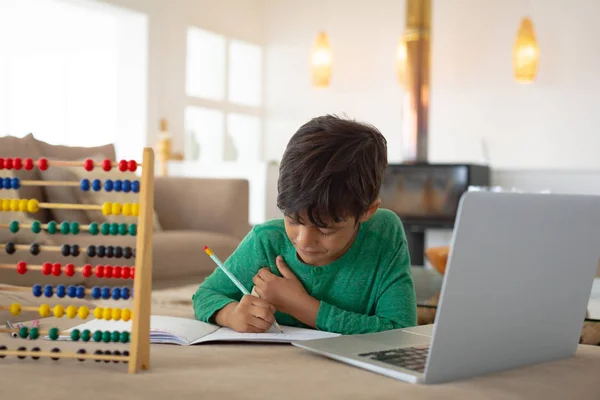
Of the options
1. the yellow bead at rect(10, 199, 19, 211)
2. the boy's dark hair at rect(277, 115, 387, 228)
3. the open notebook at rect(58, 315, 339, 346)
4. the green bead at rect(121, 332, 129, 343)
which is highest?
the boy's dark hair at rect(277, 115, 387, 228)

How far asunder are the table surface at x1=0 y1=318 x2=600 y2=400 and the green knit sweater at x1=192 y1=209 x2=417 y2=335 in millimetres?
360

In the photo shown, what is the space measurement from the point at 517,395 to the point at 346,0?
7527 millimetres

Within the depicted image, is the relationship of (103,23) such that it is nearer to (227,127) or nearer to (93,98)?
(93,98)

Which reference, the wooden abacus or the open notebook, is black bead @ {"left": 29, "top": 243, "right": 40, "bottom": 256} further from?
the open notebook

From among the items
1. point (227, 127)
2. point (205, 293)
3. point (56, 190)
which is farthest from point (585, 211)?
point (227, 127)

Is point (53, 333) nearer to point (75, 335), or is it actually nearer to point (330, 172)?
point (75, 335)

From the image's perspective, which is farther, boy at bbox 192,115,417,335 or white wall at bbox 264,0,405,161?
white wall at bbox 264,0,405,161

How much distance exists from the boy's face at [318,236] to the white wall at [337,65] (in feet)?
21.3

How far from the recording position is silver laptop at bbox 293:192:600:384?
2.89ft

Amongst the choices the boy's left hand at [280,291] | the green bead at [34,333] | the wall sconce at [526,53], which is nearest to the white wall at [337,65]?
the wall sconce at [526,53]

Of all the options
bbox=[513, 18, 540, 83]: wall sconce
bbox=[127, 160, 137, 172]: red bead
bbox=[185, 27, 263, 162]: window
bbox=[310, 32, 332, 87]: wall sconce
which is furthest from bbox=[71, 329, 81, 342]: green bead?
bbox=[310, 32, 332, 87]: wall sconce

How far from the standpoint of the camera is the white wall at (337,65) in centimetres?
782

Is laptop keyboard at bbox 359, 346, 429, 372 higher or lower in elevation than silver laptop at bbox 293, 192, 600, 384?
lower

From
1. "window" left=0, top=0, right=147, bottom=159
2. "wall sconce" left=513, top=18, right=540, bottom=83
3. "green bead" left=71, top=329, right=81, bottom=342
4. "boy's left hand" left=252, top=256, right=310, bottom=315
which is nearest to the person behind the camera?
"green bead" left=71, top=329, right=81, bottom=342
